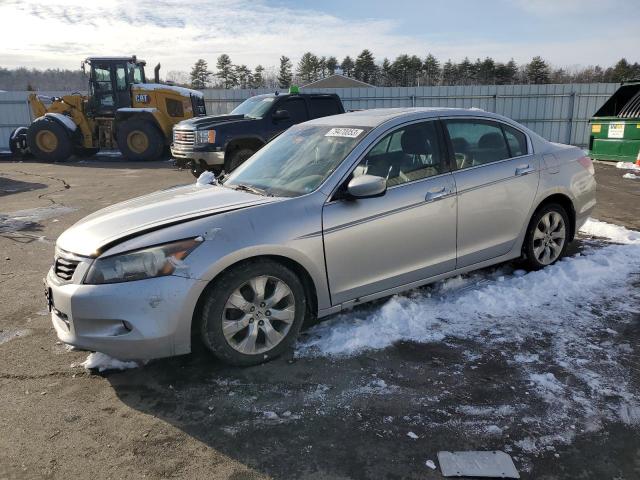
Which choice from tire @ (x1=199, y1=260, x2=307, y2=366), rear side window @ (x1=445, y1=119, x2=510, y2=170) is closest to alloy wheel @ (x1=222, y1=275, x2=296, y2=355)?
tire @ (x1=199, y1=260, x2=307, y2=366)

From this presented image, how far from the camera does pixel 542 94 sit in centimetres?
2075

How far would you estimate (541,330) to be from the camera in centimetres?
383

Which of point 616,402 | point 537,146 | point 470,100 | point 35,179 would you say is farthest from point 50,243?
point 470,100

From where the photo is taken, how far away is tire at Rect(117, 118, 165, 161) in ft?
57.9

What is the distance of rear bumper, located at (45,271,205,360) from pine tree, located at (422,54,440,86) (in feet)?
271

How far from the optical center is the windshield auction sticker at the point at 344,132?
402 centimetres

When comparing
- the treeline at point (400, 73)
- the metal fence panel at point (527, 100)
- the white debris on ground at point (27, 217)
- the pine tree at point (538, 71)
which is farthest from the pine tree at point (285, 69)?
the white debris on ground at point (27, 217)

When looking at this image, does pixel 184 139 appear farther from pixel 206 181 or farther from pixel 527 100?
pixel 527 100

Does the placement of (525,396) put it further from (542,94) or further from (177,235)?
(542,94)

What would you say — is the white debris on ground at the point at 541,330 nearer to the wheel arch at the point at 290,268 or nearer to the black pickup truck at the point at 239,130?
the wheel arch at the point at 290,268

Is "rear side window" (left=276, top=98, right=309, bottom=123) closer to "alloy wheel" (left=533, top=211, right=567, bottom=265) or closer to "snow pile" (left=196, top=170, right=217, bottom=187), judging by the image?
"snow pile" (left=196, top=170, right=217, bottom=187)

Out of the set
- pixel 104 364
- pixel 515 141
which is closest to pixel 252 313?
pixel 104 364

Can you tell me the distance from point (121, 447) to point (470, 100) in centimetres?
2109

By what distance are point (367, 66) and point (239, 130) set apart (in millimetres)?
78163
